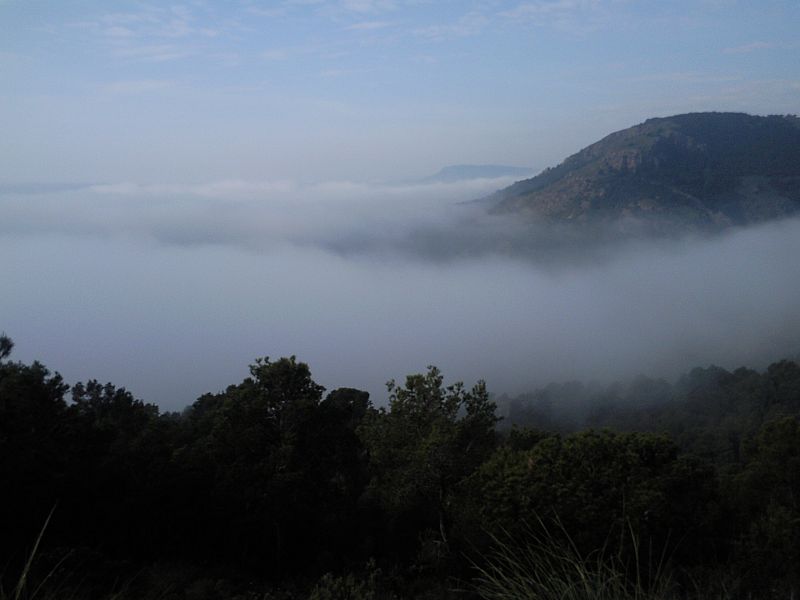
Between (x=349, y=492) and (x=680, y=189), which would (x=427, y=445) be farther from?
(x=680, y=189)

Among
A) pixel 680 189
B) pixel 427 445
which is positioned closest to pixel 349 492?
pixel 427 445

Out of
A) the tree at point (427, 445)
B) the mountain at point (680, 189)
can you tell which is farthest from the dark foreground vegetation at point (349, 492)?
the mountain at point (680, 189)

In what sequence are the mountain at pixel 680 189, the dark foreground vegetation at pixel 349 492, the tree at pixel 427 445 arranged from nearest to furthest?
the dark foreground vegetation at pixel 349 492 → the tree at pixel 427 445 → the mountain at pixel 680 189

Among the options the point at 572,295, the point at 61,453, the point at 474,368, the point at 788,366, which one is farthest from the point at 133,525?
the point at 572,295

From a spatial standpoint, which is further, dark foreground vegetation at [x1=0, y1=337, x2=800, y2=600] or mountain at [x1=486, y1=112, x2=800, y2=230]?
mountain at [x1=486, y1=112, x2=800, y2=230]

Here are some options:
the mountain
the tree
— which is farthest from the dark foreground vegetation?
the mountain

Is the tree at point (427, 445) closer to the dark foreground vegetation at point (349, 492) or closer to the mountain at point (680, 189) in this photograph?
the dark foreground vegetation at point (349, 492)

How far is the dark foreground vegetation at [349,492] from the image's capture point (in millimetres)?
11109

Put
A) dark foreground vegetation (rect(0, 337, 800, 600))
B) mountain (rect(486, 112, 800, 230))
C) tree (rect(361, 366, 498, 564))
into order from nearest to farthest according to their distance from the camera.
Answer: dark foreground vegetation (rect(0, 337, 800, 600)) < tree (rect(361, 366, 498, 564)) < mountain (rect(486, 112, 800, 230))

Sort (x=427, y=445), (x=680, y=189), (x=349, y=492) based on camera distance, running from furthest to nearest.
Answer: (x=680, y=189)
(x=349, y=492)
(x=427, y=445)

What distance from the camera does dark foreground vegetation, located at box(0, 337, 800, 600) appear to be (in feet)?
36.4

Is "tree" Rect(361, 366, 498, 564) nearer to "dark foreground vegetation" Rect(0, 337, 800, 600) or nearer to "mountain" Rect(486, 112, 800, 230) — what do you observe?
"dark foreground vegetation" Rect(0, 337, 800, 600)

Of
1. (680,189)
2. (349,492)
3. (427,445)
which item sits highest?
(680,189)

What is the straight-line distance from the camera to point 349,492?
629 inches
